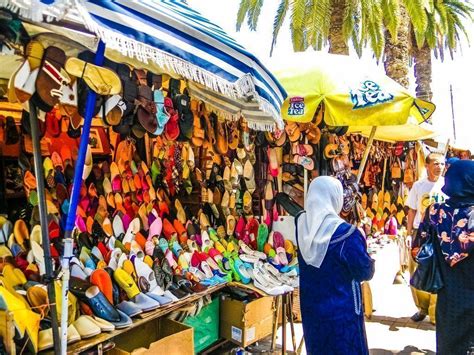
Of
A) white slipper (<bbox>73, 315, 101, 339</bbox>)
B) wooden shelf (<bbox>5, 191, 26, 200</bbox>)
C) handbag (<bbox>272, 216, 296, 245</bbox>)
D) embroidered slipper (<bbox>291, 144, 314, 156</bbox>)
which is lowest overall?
white slipper (<bbox>73, 315, 101, 339</bbox>)

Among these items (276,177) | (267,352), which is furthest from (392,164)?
(267,352)

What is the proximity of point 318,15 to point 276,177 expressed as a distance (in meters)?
5.06

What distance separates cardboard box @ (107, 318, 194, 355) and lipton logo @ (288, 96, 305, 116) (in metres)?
1.61

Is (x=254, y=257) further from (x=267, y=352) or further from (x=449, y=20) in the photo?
(x=449, y=20)

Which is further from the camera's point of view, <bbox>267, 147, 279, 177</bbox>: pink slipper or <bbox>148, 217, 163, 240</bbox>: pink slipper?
<bbox>267, 147, 279, 177</bbox>: pink slipper

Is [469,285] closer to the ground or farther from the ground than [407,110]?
closer to the ground

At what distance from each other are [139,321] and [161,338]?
1.15 ft

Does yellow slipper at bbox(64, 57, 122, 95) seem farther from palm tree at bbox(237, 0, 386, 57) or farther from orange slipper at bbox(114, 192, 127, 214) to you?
palm tree at bbox(237, 0, 386, 57)

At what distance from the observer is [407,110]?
3.04 m

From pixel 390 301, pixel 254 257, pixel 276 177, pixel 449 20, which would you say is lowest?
pixel 390 301

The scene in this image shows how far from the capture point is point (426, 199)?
3920 mm

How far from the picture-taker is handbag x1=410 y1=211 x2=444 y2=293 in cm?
245

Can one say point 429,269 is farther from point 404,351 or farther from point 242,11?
point 242,11

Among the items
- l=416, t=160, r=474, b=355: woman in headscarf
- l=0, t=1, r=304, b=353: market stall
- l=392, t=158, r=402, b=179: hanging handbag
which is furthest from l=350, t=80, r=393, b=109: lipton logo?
l=392, t=158, r=402, b=179: hanging handbag
